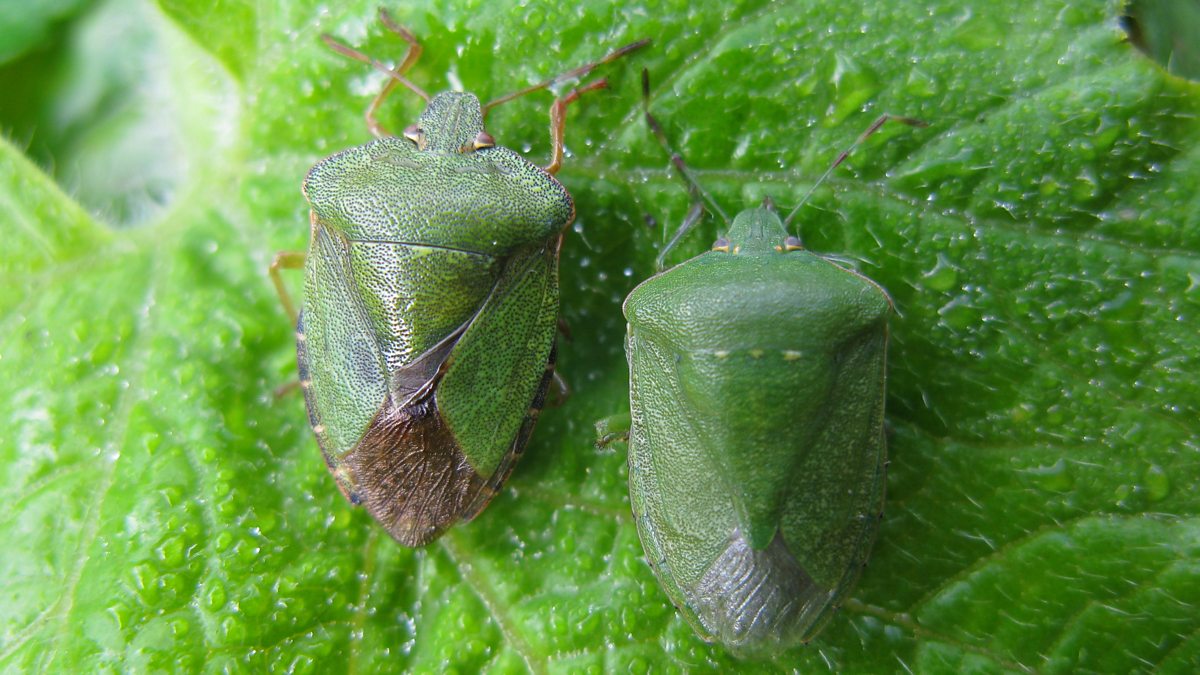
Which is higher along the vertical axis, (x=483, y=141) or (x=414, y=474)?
(x=483, y=141)

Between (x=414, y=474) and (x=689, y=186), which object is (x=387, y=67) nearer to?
(x=689, y=186)

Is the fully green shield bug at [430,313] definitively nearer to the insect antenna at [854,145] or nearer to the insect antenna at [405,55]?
the insect antenna at [405,55]

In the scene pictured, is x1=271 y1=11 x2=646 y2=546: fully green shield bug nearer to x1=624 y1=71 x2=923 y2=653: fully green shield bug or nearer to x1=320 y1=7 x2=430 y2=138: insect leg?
x1=320 y1=7 x2=430 y2=138: insect leg

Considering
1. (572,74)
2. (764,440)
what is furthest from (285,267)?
(764,440)

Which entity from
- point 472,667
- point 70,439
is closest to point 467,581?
point 472,667

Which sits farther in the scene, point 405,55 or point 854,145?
point 405,55

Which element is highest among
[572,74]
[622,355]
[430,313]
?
[572,74]
